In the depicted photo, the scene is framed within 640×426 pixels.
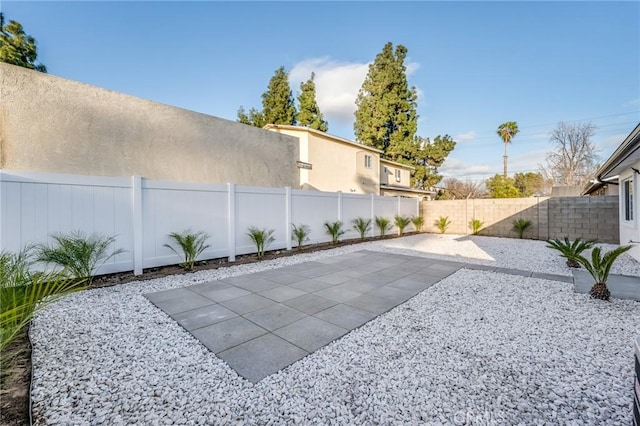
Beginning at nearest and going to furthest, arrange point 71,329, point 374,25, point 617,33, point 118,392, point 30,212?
point 118,392
point 71,329
point 30,212
point 617,33
point 374,25

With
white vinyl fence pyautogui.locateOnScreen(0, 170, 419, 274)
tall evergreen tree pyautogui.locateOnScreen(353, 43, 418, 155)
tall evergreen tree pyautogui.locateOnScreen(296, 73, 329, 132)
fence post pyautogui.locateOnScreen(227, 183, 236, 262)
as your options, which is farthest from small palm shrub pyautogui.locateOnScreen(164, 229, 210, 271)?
tall evergreen tree pyautogui.locateOnScreen(353, 43, 418, 155)

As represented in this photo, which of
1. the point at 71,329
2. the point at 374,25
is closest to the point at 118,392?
the point at 71,329

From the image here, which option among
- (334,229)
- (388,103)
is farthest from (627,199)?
(388,103)

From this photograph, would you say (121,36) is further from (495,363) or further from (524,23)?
(524,23)

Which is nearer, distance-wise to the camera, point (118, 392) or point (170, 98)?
point (118, 392)

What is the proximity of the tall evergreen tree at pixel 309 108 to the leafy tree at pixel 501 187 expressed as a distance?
1691cm

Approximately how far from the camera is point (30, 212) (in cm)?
414

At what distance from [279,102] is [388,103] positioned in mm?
8920

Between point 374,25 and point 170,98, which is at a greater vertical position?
point 374,25

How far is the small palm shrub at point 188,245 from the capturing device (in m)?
5.60

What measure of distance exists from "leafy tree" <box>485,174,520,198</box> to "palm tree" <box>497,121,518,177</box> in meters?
2.07

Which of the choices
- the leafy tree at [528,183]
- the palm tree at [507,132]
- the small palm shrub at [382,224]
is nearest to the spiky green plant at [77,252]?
the small palm shrub at [382,224]

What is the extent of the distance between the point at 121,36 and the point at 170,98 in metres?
2.04

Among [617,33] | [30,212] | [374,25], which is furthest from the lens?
[374,25]
